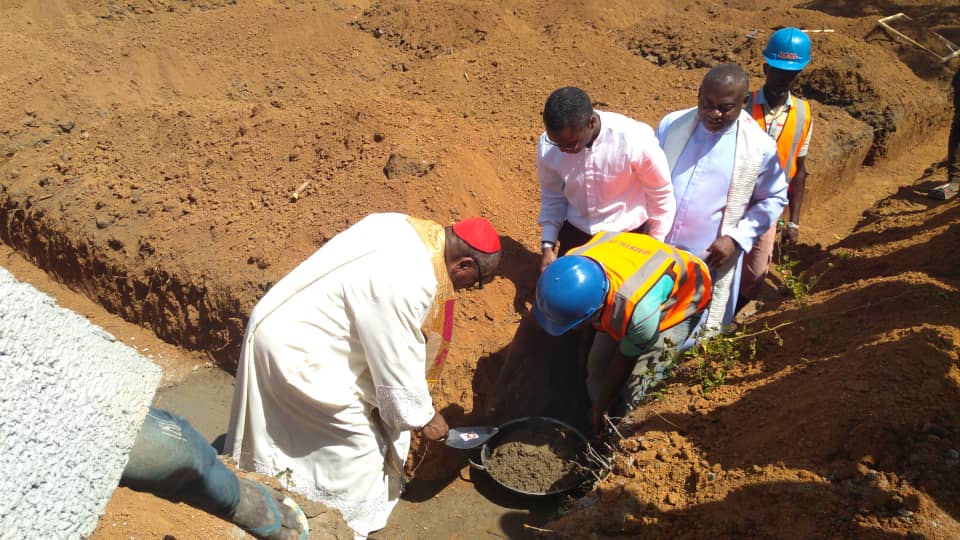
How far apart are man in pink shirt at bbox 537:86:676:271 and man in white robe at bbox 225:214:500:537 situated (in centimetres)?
90

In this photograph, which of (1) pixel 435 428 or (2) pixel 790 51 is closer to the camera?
(1) pixel 435 428

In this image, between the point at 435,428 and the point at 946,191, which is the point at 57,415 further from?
the point at 946,191

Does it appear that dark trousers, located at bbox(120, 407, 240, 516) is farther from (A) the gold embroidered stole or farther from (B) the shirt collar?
(B) the shirt collar

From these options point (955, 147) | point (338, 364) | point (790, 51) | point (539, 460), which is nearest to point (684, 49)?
point (955, 147)

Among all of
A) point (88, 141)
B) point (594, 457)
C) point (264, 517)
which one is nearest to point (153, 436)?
point (264, 517)

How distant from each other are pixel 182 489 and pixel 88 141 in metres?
5.41

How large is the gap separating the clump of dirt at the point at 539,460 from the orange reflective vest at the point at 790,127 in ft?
6.91

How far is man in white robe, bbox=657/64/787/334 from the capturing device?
3783 mm

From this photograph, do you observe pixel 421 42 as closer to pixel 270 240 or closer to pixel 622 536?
pixel 270 240

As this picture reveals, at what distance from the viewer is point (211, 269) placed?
17.0 ft

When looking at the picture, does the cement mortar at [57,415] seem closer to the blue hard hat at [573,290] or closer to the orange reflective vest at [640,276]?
the blue hard hat at [573,290]

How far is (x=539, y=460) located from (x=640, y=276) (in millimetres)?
1409

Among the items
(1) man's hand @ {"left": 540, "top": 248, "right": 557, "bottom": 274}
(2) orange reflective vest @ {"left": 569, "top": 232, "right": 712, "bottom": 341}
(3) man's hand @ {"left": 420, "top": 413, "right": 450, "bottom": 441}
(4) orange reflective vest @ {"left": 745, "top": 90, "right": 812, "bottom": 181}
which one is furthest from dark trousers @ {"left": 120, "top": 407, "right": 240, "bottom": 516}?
(4) orange reflective vest @ {"left": 745, "top": 90, "right": 812, "bottom": 181}

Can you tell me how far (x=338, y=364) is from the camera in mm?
2908
